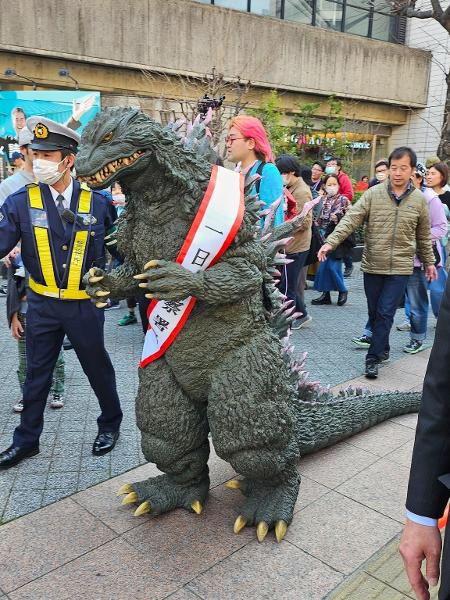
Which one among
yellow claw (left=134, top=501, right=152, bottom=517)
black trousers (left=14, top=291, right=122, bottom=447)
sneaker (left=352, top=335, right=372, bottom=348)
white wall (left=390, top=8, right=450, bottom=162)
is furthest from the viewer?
white wall (left=390, top=8, right=450, bottom=162)

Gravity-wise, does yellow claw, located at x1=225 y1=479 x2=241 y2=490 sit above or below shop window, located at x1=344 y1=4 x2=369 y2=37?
below

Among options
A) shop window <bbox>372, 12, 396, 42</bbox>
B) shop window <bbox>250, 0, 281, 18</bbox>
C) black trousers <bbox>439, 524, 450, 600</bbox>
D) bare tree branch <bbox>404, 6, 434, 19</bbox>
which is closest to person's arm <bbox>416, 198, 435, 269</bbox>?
black trousers <bbox>439, 524, 450, 600</bbox>

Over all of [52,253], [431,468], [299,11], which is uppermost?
[299,11]

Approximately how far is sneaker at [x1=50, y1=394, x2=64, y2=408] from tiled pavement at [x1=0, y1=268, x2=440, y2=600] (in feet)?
2.35

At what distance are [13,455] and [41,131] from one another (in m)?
2.10

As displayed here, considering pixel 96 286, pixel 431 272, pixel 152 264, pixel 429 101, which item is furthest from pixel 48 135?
pixel 429 101

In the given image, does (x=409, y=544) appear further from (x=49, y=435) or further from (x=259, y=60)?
(x=259, y=60)

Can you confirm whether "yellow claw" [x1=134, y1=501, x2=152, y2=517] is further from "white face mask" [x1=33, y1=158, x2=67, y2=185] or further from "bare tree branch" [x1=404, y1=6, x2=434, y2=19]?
"bare tree branch" [x1=404, y1=6, x2=434, y2=19]

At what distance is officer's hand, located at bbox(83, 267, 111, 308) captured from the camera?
2.64 meters

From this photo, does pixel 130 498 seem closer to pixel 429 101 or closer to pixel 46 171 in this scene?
pixel 46 171

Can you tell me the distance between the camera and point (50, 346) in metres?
3.43

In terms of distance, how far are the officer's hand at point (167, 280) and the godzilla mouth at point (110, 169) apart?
40 cm

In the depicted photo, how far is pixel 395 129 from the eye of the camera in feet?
68.4

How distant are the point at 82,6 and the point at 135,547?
45.7 feet
